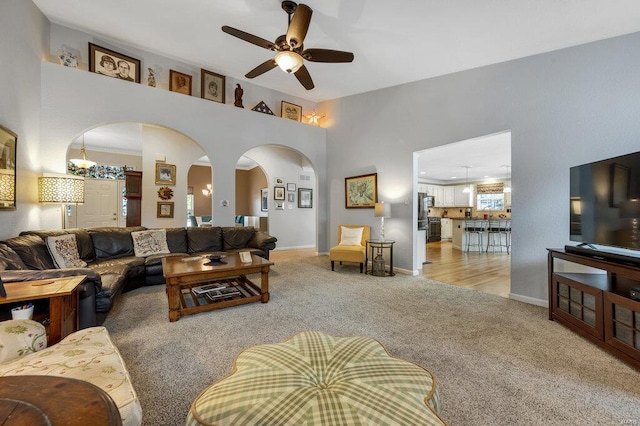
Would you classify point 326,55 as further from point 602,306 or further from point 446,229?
point 446,229

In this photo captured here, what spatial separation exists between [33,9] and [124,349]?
4262mm

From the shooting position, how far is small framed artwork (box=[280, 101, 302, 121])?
5.73 meters

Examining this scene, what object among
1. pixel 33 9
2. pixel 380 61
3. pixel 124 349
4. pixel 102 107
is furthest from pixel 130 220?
pixel 380 61

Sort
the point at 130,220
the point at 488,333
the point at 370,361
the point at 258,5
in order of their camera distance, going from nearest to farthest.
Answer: the point at 370,361 → the point at 488,333 → the point at 258,5 → the point at 130,220

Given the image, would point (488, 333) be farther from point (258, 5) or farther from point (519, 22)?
point (258, 5)

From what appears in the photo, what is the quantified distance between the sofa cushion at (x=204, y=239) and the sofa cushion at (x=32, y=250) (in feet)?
5.65

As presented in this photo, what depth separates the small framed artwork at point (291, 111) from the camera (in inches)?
226

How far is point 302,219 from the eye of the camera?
7.61 m

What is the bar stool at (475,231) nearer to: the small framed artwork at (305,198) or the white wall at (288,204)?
the white wall at (288,204)

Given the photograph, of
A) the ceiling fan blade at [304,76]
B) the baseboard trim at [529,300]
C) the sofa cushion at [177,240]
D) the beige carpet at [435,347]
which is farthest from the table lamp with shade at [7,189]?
the baseboard trim at [529,300]

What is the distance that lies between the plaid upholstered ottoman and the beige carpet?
2.04 ft

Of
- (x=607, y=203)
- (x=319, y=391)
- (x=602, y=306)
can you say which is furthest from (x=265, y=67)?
(x=602, y=306)

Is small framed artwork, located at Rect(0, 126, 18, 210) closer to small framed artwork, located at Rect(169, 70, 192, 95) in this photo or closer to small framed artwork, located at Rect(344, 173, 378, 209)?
small framed artwork, located at Rect(169, 70, 192, 95)

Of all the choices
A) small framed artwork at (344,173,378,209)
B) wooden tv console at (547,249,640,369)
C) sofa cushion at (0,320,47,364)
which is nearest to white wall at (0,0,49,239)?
sofa cushion at (0,320,47,364)
